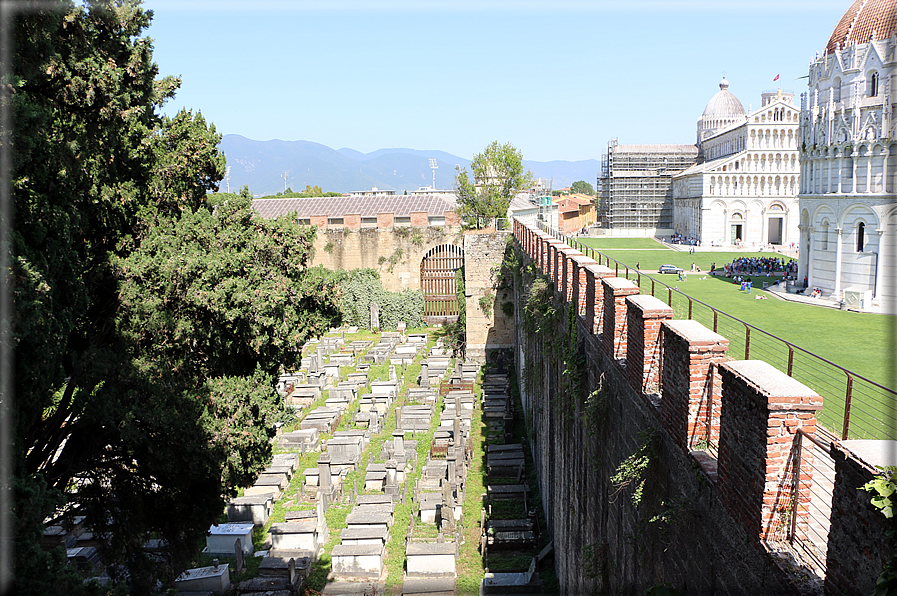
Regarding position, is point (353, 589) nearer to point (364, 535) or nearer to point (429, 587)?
point (364, 535)

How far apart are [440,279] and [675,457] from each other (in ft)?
118

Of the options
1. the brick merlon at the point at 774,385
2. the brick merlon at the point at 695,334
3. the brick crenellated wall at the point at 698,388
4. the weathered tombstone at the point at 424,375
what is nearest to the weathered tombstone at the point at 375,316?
the weathered tombstone at the point at 424,375

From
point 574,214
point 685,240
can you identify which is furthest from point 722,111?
point 685,240

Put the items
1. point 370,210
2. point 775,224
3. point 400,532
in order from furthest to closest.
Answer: point 775,224 < point 370,210 < point 400,532

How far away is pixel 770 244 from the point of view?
58.8 metres

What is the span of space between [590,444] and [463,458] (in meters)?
10.3

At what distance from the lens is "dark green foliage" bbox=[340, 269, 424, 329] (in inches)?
1485

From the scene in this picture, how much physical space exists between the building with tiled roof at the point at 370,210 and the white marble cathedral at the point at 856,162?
20999 millimetres

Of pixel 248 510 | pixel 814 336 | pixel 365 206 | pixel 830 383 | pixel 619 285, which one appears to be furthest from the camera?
pixel 365 206

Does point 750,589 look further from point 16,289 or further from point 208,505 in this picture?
point 208,505

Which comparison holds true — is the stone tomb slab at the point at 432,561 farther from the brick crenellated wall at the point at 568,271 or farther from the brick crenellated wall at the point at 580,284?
the brick crenellated wall at the point at 580,284

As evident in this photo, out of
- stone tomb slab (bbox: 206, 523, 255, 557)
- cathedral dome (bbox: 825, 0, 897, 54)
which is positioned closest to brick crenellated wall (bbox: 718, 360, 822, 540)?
stone tomb slab (bbox: 206, 523, 255, 557)

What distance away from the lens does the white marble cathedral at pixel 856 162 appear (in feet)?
72.8

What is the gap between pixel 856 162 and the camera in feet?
75.4
